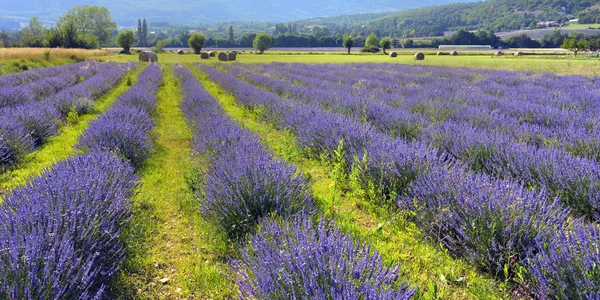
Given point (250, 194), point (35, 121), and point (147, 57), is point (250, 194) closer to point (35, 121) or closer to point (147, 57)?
point (35, 121)

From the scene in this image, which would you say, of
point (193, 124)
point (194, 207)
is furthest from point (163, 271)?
point (193, 124)

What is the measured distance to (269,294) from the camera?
182cm

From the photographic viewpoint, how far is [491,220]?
8.53ft

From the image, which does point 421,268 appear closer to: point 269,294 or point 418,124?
point 269,294

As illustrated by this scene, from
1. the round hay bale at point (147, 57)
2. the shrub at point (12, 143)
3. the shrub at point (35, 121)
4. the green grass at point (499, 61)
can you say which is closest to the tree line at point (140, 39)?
the green grass at point (499, 61)

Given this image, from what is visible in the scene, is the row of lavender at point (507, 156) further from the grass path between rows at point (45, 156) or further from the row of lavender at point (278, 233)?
the grass path between rows at point (45, 156)

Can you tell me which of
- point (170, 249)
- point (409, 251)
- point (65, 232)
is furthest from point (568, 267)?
point (65, 232)

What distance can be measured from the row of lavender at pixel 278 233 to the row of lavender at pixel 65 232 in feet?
2.75

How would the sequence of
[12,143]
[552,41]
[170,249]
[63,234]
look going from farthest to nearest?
[552,41], [12,143], [170,249], [63,234]

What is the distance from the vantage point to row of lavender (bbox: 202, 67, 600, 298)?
80.7 inches

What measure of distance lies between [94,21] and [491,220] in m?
93.0

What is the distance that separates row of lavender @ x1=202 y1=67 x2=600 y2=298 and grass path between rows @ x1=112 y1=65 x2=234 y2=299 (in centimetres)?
182

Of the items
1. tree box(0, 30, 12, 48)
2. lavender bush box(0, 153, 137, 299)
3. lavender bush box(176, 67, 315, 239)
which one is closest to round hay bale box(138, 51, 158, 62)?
tree box(0, 30, 12, 48)

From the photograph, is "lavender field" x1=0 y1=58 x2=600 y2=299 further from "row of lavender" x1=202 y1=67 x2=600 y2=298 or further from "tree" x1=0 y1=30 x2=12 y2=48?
"tree" x1=0 y1=30 x2=12 y2=48
